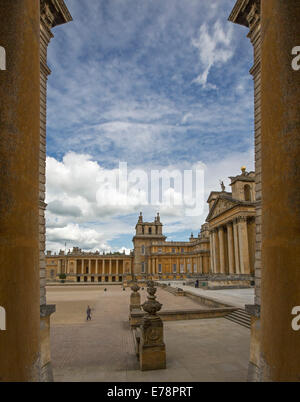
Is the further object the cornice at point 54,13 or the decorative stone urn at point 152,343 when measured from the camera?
the cornice at point 54,13

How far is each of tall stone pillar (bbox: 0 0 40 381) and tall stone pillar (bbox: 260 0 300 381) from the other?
13.0 feet

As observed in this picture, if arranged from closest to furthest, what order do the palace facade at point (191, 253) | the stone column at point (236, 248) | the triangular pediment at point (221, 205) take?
the stone column at point (236, 248) < the palace facade at point (191, 253) < the triangular pediment at point (221, 205)

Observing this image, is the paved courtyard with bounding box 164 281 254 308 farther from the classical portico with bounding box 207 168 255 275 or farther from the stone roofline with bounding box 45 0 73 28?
the stone roofline with bounding box 45 0 73 28

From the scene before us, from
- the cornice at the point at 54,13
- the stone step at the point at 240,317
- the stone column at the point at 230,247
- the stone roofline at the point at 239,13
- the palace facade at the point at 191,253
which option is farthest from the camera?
the stone column at the point at 230,247

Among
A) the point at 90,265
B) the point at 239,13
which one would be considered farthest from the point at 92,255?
the point at 239,13

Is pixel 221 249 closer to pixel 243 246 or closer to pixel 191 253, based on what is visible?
pixel 243 246

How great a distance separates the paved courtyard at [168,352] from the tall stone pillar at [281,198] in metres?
3.57

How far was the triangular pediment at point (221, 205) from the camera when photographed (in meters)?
43.0

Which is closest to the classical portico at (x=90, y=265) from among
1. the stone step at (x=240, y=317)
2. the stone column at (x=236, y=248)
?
the stone column at (x=236, y=248)

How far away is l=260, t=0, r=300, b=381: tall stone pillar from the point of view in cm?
415

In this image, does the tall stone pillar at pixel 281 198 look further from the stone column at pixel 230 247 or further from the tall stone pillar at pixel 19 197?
the stone column at pixel 230 247

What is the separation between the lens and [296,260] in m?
4.13
